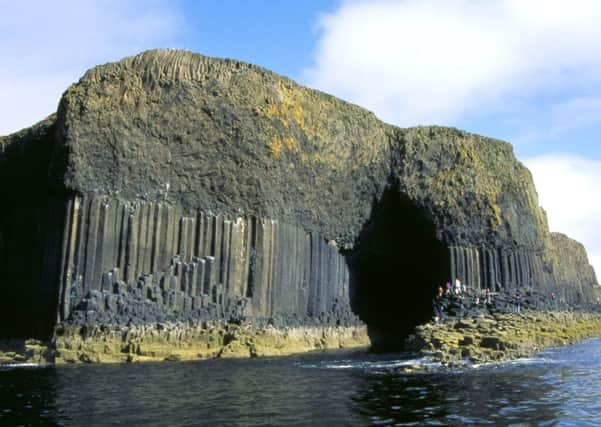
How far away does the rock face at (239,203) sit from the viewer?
93.9ft

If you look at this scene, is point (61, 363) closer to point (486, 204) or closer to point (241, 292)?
point (241, 292)

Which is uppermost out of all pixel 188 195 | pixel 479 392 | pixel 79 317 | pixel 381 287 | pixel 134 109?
pixel 134 109

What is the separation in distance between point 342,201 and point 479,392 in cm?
2381

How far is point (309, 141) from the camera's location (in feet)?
118

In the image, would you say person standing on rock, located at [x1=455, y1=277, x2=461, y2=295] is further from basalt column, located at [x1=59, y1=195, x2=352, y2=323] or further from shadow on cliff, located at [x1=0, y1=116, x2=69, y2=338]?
shadow on cliff, located at [x1=0, y1=116, x2=69, y2=338]

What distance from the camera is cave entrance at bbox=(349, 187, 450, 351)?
40.9 m

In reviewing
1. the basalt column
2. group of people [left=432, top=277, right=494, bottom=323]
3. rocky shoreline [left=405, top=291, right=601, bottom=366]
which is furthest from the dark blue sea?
group of people [left=432, top=277, right=494, bottom=323]

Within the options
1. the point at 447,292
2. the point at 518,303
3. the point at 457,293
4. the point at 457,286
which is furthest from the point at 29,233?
the point at 518,303

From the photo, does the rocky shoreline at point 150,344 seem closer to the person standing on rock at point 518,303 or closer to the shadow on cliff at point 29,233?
the shadow on cliff at point 29,233

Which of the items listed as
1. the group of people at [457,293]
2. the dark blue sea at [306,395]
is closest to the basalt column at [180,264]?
the dark blue sea at [306,395]

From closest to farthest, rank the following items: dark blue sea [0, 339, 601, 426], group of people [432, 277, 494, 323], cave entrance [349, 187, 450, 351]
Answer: dark blue sea [0, 339, 601, 426] → group of people [432, 277, 494, 323] → cave entrance [349, 187, 450, 351]

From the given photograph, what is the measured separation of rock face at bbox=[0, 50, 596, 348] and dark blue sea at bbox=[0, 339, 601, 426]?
6846 millimetres

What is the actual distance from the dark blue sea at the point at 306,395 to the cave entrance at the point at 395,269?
18470 millimetres

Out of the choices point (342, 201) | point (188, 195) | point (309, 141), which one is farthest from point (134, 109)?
point (342, 201)
